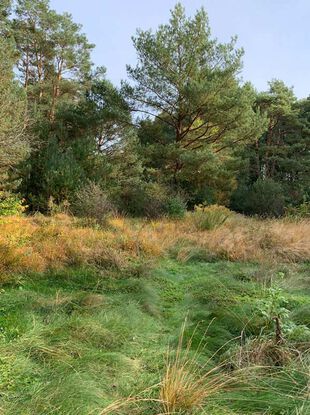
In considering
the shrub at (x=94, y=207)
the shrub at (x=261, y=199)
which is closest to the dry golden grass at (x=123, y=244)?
the shrub at (x=94, y=207)

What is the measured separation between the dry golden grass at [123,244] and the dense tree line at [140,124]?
3402 mm

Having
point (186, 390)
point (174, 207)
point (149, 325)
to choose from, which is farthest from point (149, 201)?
point (186, 390)

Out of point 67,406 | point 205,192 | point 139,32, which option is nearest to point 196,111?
point 139,32

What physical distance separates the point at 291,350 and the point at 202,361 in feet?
2.33

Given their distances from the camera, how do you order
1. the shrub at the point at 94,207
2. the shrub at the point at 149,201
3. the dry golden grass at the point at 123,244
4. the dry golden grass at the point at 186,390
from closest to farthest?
1. the dry golden grass at the point at 186,390
2. the dry golden grass at the point at 123,244
3. the shrub at the point at 94,207
4. the shrub at the point at 149,201

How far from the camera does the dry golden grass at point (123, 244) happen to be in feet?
19.9

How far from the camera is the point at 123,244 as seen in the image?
7.27 metres

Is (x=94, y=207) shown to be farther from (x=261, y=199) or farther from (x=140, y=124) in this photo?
(x=261, y=199)

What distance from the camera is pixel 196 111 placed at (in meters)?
16.0

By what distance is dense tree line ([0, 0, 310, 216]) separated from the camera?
48.5 feet

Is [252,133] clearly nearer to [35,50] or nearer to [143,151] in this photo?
[143,151]

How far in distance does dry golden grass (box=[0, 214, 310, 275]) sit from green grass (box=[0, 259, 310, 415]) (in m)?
0.44

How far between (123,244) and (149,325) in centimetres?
345

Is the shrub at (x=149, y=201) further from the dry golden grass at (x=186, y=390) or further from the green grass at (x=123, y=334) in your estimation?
the dry golden grass at (x=186, y=390)
